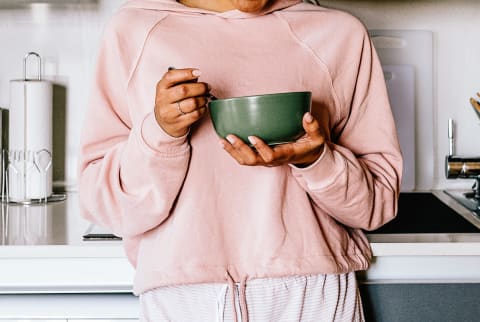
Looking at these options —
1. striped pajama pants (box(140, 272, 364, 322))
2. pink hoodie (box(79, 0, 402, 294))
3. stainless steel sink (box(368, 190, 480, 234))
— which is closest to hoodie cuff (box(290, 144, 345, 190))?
pink hoodie (box(79, 0, 402, 294))

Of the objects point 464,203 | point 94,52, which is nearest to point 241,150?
point 464,203

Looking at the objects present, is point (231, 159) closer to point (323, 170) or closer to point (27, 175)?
point (323, 170)

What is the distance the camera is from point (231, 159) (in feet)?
3.50

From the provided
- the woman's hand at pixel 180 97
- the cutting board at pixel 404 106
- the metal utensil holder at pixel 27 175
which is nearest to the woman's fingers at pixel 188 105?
the woman's hand at pixel 180 97

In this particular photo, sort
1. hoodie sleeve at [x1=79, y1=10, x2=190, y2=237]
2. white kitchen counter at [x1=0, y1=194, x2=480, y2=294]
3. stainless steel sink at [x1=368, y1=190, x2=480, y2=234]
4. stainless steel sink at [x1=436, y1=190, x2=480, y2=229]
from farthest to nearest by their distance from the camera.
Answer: stainless steel sink at [x1=436, y1=190, x2=480, y2=229]
stainless steel sink at [x1=368, y1=190, x2=480, y2=234]
white kitchen counter at [x1=0, y1=194, x2=480, y2=294]
hoodie sleeve at [x1=79, y1=10, x2=190, y2=237]

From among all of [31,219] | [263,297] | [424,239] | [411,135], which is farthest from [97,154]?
[411,135]

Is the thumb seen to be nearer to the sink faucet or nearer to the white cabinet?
the white cabinet

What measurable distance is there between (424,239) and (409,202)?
1.39 ft

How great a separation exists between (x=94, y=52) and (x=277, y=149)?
112 centimetres

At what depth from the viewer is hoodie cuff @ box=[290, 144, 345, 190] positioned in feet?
3.29

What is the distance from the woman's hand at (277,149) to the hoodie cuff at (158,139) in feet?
0.26

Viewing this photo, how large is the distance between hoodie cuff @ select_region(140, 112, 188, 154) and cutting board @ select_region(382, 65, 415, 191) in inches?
40.6

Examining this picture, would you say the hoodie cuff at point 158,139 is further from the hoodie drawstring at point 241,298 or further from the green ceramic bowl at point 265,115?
the hoodie drawstring at point 241,298

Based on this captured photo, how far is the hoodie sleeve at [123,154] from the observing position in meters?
1.01
